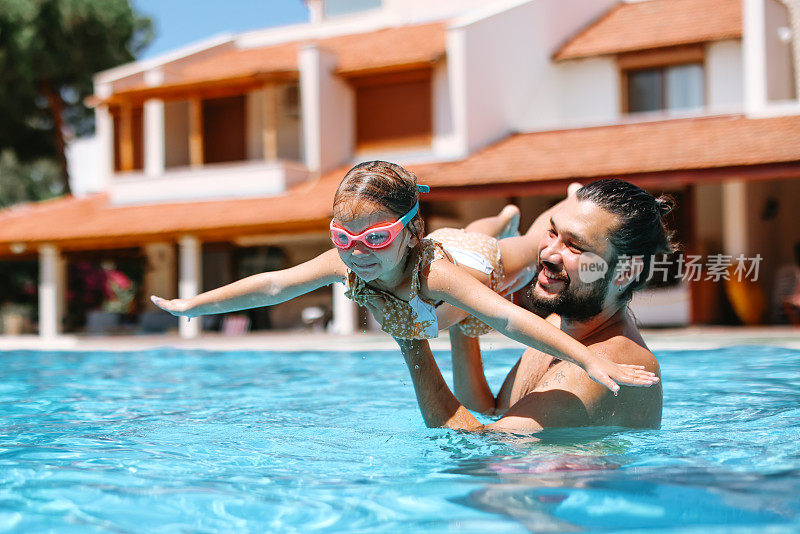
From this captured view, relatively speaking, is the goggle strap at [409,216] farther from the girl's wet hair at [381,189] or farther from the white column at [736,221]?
the white column at [736,221]

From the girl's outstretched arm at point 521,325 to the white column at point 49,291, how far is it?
1894 cm

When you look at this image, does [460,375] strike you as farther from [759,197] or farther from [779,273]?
[759,197]

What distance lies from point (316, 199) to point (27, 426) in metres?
13.7

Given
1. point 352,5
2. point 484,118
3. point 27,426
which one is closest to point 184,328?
point 484,118

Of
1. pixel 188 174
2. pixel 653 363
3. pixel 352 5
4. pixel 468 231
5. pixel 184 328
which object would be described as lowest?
pixel 184 328

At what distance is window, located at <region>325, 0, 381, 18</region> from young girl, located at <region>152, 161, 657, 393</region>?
19.7m

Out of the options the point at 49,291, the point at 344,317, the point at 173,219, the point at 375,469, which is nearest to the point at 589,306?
the point at 375,469

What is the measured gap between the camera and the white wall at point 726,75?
18.1 m

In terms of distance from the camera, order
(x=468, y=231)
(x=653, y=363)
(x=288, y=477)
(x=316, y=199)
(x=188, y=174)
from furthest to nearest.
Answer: (x=188, y=174) < (x=316, y=199) < (x=468, y=231) < (x=653, y=363) < (x=288, y=477)

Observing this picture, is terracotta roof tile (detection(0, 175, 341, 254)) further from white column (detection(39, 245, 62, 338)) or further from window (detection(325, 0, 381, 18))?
window (detection(325, 0, 381, 18))


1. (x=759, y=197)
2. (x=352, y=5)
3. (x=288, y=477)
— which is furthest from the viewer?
(x=352, y=5)

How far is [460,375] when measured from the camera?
4723mm

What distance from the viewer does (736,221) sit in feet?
53.7

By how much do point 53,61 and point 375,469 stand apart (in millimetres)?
29903
